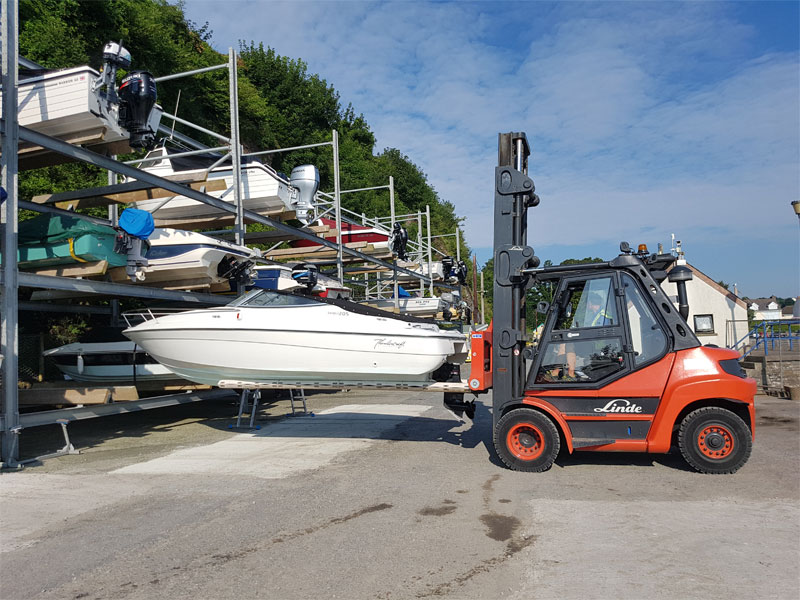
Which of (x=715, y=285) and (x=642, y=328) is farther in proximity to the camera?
(x=715, y=285)

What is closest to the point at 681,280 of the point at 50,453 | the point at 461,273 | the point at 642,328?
the point at 642,328

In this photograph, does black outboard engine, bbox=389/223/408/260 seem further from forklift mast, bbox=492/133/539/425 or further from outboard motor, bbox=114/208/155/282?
forklift mast, bbox=492/133/539/425

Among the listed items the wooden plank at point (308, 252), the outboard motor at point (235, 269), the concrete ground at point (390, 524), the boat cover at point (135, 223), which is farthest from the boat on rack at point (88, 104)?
the wooden plank at point (308, 252)

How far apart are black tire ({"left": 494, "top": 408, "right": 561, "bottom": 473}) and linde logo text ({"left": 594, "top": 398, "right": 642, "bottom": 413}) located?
1.84 ft

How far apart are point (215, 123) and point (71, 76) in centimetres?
1737

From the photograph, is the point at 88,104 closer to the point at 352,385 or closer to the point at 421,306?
the point at 352,385

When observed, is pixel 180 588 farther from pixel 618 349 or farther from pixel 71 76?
pixel 71 76

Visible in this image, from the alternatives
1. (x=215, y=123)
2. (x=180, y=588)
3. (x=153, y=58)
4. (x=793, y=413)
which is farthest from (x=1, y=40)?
(x=215, y=123)

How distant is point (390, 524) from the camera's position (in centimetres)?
446

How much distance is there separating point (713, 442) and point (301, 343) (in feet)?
14.9

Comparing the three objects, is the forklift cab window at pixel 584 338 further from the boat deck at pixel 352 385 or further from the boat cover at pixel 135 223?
the boat cover at pixel 135 223

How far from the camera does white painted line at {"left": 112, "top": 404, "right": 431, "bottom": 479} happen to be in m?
6.41

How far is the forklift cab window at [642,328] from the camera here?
5816mm

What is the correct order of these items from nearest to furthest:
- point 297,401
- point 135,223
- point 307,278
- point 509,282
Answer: point 509,282, point 135,223, point 307,278, point 297,401
